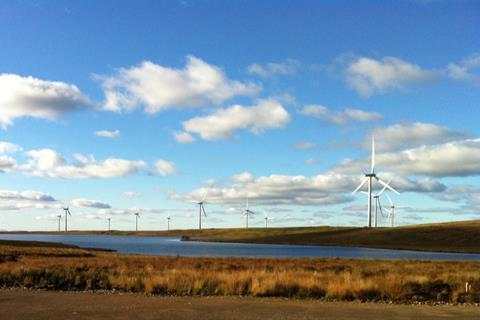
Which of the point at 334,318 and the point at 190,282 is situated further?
the point at 190,282

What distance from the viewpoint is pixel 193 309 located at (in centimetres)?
1941

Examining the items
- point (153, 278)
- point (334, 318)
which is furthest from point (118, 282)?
point (334, 318)

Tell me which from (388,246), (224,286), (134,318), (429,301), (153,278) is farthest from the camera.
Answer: (388,246)

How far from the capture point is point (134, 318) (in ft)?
57.0

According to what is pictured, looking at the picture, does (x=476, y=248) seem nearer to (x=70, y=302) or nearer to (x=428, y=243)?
(x=428, y=243)

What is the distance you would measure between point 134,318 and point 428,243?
16120 cm

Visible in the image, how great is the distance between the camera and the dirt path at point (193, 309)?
17.9 metres

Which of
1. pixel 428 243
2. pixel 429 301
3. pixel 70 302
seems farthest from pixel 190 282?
pixel 428 243

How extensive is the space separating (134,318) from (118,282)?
9.57m

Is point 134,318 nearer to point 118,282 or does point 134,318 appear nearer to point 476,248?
point 118,282

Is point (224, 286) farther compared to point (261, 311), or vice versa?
point (224, 286)

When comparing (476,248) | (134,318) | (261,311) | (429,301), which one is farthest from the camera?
(476,248)

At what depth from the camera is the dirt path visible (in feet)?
58.7

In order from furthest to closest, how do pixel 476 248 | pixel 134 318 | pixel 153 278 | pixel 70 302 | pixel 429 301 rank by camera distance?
pixel 476 248 → pixel 153 278 → pixel 429 301 → pixel 70 302 → pixel 134 318
